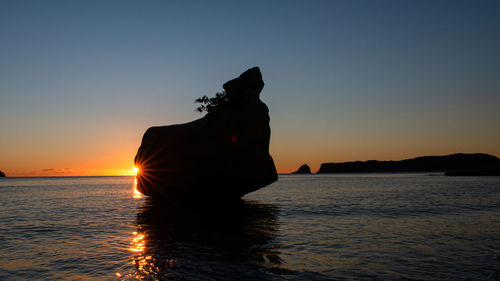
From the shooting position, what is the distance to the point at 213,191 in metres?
26.3

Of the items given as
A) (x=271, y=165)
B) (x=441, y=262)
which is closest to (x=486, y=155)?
(x=271, y=165)

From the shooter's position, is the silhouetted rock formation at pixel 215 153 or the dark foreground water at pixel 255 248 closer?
the dark foreground water at pixel 255 248

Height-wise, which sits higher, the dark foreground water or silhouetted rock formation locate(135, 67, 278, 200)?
silhouetted rock formation locate(135, 67, 278, 200)

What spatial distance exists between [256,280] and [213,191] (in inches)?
729

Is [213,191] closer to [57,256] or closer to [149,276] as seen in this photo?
[57,256]

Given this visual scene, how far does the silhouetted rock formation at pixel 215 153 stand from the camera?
25.3 meters

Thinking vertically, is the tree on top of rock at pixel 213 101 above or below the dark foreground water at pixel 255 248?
above

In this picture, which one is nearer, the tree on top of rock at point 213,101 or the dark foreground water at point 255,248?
the dark foreground water at point 255,248

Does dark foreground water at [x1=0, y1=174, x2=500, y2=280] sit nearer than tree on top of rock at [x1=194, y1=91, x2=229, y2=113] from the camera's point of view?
Yes

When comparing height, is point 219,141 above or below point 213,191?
above

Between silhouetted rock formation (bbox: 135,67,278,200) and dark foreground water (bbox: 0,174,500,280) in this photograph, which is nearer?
dark foreground water (bbox: 0,174,500,280)

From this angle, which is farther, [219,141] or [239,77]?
[239,77]

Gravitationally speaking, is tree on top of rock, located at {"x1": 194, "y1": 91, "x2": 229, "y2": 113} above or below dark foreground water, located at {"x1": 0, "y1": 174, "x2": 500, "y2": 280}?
above

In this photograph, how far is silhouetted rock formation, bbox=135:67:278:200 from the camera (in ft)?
83.1
